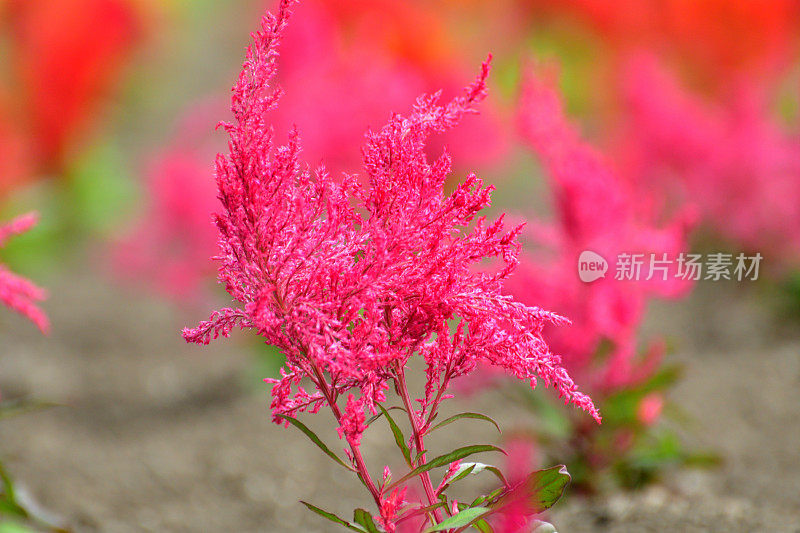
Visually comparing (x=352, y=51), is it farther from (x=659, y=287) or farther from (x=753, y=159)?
(x=659, y=287)

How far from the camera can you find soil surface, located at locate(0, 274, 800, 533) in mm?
2521

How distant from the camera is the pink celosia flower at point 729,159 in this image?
4707mm

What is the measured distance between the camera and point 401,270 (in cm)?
112

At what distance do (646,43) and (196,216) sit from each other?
4.78m

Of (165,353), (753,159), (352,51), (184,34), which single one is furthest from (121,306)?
(184,34)

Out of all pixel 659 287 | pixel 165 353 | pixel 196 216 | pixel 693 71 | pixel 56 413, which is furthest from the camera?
pixel 693 71

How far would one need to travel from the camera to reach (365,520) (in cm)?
117

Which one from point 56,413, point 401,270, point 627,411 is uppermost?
point 56,413

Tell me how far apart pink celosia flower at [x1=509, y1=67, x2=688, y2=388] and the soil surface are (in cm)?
48

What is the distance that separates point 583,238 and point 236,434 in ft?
6.47

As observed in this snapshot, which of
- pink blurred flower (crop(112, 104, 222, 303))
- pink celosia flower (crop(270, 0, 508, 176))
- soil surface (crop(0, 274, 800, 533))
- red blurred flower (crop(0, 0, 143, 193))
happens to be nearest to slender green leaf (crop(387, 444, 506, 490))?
soil surface (crop(0, 274, 800, 533))

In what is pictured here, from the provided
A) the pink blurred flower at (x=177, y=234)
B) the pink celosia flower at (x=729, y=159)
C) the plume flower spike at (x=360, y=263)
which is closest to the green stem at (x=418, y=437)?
the plume flower spike at (x=360, y=263)

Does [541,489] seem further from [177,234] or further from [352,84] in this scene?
[177,234]

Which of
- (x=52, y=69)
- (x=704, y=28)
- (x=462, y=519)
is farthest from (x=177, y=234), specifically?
(x=704, y=28)
